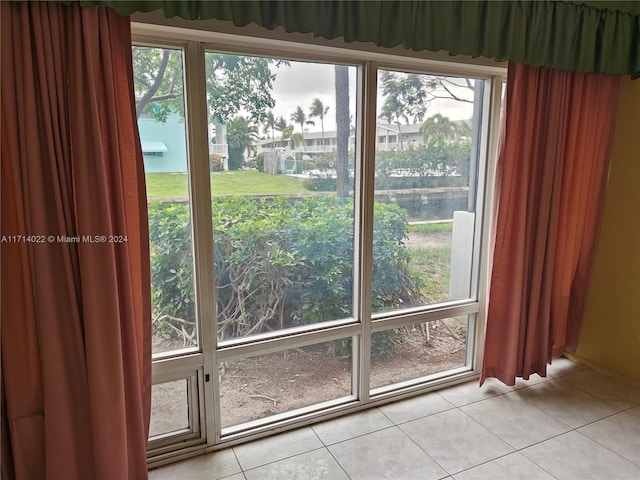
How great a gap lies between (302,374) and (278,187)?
1045 mm

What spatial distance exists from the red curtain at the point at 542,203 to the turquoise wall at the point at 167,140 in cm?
167

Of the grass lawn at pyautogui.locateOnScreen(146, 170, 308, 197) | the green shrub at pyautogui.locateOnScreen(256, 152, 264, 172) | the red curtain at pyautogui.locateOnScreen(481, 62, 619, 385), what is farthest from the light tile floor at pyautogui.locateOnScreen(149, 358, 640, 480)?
the green shrub at pyautogui.locateOnScreen(256, 152, 264, 172)

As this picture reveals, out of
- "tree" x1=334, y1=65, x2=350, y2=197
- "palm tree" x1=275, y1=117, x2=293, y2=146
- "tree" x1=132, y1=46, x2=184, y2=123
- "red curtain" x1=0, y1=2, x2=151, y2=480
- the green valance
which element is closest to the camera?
"red curtain" x1=0, y1=2, x2=151, y2=480

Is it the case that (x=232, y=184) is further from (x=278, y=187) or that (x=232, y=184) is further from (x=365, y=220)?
(x=365, y=220)

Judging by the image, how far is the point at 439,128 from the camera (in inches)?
93.8

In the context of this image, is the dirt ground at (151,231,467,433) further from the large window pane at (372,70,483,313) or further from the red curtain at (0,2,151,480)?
the red curtain at (0,2,151,480)

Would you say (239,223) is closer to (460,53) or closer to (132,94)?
(132,94)

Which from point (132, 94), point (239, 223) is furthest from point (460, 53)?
point (132, 94)

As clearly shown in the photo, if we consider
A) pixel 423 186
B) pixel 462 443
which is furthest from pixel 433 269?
pixel 462 443

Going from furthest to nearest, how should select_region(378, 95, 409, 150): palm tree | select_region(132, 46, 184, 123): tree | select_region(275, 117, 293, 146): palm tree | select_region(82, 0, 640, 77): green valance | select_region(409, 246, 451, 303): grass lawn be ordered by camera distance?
1. select_region(409, 246, 451, 303): grass lawn
2. select_region(378, 95, 409, 150): palm tree
3. select_region(275, 117, 293, 146): palm tree
4. select_region(132, 46, 184, 123): tree
5. select_region(82, 0, 640, 77): green valance

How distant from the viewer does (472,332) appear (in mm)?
2738

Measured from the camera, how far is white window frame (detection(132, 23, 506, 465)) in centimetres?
180

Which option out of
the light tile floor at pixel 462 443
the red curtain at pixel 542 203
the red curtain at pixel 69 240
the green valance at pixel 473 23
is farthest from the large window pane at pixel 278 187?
the red curtain at pixel 542 203

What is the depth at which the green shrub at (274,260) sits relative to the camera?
6.23 feet
